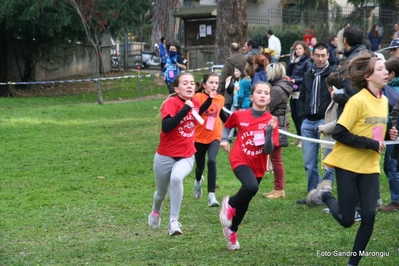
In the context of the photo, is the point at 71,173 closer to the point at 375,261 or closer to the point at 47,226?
the point at 47,226

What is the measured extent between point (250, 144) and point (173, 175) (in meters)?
0.93

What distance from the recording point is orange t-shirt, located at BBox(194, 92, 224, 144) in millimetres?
9930

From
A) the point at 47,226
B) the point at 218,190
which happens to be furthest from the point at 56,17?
the point at 47,226

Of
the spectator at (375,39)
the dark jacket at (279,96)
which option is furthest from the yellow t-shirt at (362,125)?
the spectator at (375,39)

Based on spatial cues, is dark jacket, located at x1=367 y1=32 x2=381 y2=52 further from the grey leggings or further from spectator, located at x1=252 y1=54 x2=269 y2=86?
the grey leggings

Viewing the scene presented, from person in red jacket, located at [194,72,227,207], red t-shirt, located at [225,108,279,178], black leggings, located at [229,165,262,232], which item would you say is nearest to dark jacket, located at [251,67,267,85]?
person in red jacket, located at [194,72,227,207]

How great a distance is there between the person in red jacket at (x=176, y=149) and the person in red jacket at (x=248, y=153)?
1.68 feet

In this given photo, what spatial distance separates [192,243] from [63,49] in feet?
84.1

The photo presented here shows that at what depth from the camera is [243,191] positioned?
23.9 feet

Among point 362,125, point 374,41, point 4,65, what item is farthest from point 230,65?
point 374,41

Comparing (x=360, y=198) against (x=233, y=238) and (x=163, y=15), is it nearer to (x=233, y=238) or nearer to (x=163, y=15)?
(x=233, y=238)

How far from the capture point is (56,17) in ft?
86.2

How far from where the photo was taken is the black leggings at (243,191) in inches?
286

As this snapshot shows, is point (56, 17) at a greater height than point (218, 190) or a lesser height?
greater
